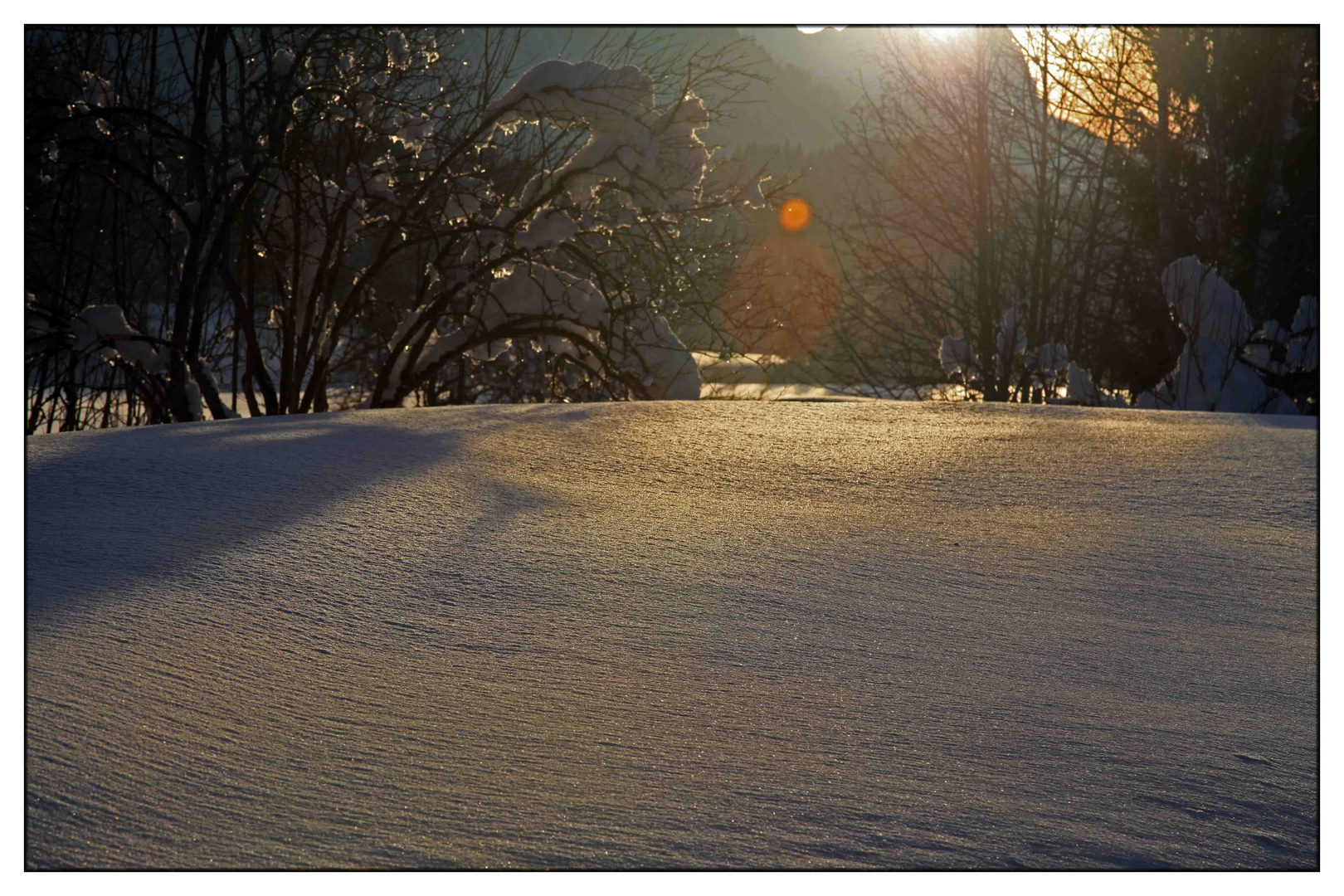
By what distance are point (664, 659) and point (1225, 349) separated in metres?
5.26

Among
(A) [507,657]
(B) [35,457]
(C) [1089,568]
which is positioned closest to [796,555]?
(C) [1089,568]

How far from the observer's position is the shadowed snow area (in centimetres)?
104

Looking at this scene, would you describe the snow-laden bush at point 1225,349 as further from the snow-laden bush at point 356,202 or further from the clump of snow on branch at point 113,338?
the clump of snow on branch at point 113,338

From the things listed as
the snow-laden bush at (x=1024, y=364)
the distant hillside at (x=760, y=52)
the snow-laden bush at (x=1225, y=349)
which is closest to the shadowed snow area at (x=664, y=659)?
the distant hillside at (x=760, y=52)

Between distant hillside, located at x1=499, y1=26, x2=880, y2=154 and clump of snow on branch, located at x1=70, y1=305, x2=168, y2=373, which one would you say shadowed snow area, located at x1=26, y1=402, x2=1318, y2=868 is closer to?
clump of snow on branch, located at x1=70, y1=305, x2=168, y2=373

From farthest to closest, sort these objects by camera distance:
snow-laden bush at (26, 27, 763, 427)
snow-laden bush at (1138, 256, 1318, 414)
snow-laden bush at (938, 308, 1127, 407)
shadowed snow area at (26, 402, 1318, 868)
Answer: snow-laden bush at (938, 308, 1127, 407)
snow-laden bush at (1138, 256, 1318, 414)
snow-laden bush at (26, 27, 763, 427)
shadowed snow area at (26, 402, 1318, 868)

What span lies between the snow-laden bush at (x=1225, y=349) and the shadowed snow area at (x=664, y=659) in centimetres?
288

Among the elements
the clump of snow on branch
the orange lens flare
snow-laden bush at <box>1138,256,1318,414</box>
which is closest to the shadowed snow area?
the clump of snow on branch

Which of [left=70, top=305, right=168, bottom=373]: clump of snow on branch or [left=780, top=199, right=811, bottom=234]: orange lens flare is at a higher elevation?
[left=780, top=199, right=811, bottom=234]: orange lens flare

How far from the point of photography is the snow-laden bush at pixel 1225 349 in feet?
17.6

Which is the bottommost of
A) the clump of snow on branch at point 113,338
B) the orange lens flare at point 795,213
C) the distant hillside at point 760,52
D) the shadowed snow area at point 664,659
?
Answer: the shadowed snow area at point 664,659

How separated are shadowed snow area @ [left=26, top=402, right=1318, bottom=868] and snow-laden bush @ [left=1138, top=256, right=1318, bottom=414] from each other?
2.88m

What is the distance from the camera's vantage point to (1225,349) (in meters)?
5.65

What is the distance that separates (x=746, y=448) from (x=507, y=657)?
1.61 metres
